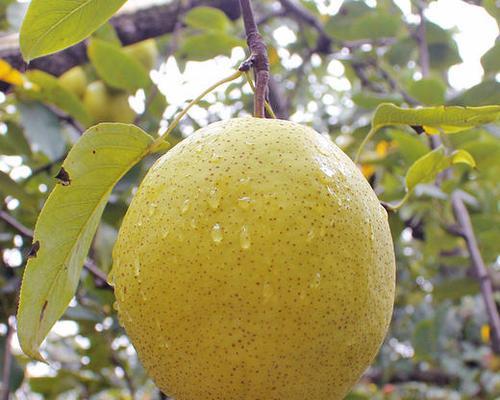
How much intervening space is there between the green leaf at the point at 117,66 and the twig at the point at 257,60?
0.79 metres

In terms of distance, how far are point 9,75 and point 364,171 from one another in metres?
1.22

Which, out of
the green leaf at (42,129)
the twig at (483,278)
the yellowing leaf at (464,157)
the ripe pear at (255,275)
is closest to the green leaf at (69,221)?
the ripe pear at (255,275)

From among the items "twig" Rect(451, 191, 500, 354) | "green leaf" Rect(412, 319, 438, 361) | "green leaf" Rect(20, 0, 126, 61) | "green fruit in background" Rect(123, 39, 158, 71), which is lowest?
"green leaf" Rect(412, 319, 438, 361)

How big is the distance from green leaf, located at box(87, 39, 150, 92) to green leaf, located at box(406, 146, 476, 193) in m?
0.89

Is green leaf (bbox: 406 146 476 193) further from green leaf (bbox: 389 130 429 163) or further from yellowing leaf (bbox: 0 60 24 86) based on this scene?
yellowing leaf (bbox: 0 60 24 86)

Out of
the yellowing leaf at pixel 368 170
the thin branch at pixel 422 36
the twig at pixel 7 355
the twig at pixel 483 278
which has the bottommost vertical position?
the yellowing leaf at pixel 368 170

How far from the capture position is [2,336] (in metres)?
1.62

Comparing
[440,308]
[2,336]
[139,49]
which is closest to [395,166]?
[440,308]

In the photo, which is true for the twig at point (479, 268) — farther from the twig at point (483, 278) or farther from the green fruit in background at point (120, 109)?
the green fruit in background at point (120, 109)

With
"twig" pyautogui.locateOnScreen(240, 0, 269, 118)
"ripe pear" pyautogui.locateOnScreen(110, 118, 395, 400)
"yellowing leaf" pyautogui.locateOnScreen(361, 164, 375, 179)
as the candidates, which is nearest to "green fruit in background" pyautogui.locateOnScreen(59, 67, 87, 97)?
"yellowing leaf" pyautogui.locateOnScreen(361, 164, 375, 179)

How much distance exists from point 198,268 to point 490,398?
6.77ft

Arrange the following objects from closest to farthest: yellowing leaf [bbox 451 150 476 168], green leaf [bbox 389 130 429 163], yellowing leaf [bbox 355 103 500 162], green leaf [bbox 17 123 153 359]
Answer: green leaf [bbox 17 123 153 359] < yellowing leaf [bbox 355 103 500 162] < yellowing leaf [bbox 451 150 476 168] < green leaf [bbox 389 130 429 163]

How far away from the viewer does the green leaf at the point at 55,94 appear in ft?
5.27

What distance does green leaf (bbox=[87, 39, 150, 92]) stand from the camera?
1601mm
